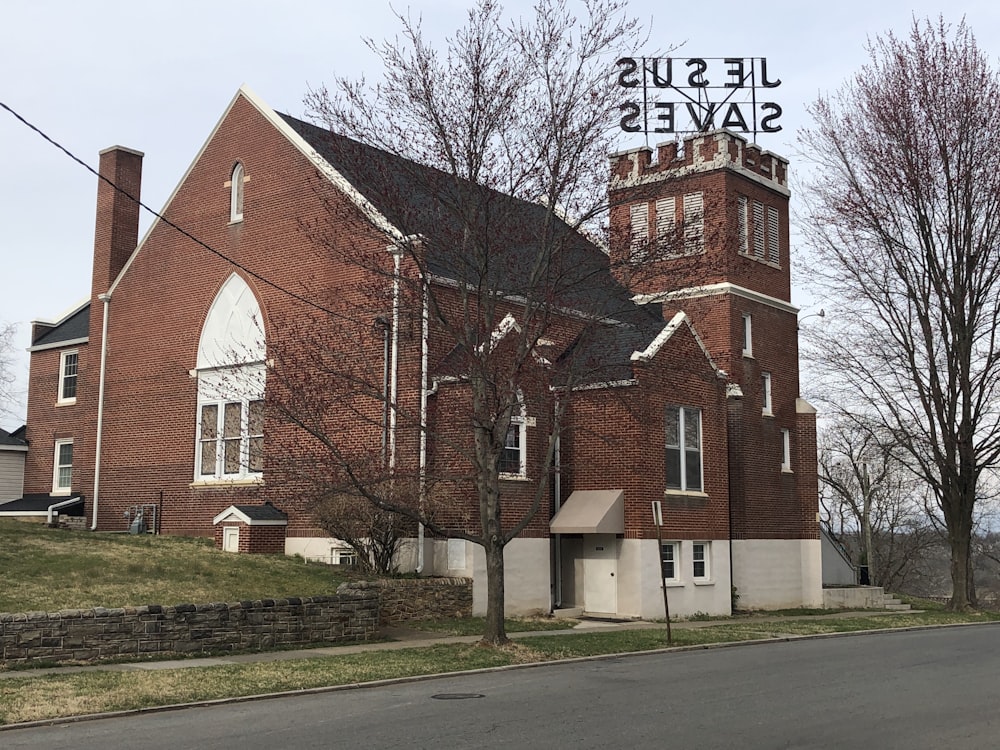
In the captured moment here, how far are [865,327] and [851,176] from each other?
189 inches

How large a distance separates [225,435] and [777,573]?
1624 centimetres

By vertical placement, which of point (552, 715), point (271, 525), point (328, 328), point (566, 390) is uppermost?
point (328, 328)

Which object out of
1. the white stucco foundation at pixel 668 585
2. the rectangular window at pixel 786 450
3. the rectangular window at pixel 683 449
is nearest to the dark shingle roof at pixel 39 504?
the white stucco foundation at pixel 668 585

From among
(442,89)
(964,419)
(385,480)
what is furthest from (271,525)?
(964,419)

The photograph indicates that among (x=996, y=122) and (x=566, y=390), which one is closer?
(x=566, y=390)

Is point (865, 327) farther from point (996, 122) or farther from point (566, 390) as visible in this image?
point (566, 390)

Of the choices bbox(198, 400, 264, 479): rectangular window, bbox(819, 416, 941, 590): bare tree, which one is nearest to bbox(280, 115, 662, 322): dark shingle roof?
bbox(198, 400, 264, 479): rectangular window

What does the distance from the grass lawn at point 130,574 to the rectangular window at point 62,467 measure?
9.26 metres

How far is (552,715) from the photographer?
38.4 ft

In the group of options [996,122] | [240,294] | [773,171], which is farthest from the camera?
[773,171]

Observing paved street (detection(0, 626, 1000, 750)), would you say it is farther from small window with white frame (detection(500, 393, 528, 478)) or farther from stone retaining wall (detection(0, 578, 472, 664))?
small window with white frame (detection(500, 393, 528, 478))

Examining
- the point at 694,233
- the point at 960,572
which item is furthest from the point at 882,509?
the point at 694,233

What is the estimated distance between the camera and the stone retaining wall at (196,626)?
1563 cm

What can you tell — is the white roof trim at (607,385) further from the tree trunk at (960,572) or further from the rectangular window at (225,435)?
the tree trunk at (960,572)
